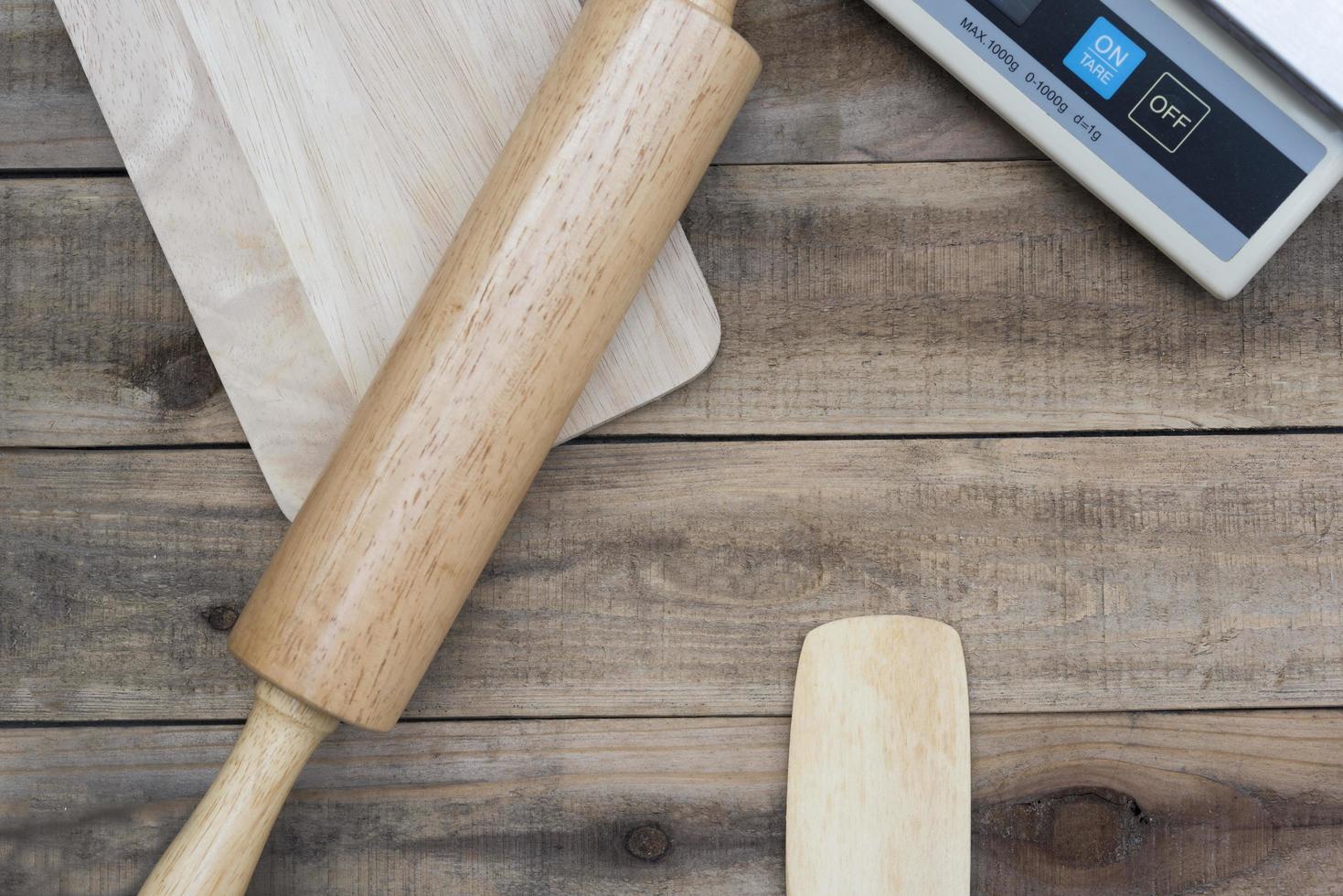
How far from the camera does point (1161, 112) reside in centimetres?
51

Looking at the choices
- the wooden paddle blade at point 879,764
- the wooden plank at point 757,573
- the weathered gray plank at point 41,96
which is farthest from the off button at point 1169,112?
the weathered gray plank at point 41,96

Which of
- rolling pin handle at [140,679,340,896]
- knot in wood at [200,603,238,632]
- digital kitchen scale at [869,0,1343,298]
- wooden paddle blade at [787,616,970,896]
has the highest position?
digital kitchen scale at [869,0,1343,298]

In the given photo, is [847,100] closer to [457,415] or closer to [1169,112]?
[1169,112]

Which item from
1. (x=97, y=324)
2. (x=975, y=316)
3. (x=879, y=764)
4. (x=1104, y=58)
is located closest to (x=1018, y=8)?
(x=1104, y=58)

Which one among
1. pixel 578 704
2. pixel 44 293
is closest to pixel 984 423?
pixel 578 704

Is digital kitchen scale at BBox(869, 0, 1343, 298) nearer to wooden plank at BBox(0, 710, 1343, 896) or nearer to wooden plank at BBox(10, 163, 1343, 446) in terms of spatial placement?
wooden plank at BBox(10, 163, 1343, 446)

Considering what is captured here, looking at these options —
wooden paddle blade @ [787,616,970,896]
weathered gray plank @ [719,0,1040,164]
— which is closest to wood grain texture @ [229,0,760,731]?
weathered gray plank @ [719,0,1040,164]

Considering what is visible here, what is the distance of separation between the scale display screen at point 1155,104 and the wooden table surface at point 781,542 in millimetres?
43

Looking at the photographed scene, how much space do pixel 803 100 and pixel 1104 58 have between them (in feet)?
0.54

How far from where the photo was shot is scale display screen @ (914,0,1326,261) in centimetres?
51

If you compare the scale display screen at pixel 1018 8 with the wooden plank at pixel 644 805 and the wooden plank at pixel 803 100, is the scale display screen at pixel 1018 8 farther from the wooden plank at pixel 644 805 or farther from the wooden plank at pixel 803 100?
the wooden plank at pixel 644 805

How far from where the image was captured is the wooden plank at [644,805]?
1.79ft

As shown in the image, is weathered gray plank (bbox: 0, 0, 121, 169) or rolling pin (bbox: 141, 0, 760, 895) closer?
rolling pin (bbox: 141, 0, 760, 895)

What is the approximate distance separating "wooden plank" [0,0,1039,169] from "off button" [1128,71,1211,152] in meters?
0.06
